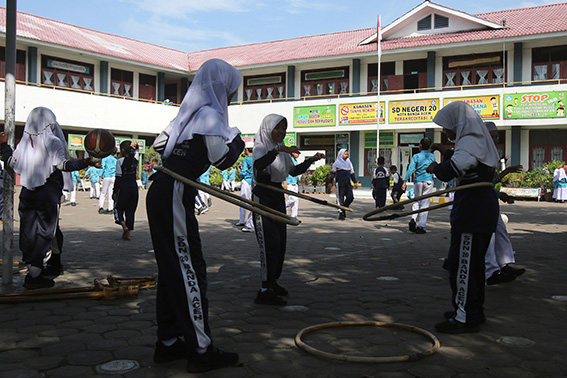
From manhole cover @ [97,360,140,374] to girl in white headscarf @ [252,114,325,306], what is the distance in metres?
1.66

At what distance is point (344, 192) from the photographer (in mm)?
13578

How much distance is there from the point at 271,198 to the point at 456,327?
2004mm

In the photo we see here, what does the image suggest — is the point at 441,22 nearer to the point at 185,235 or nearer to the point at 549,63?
the point at 549,63

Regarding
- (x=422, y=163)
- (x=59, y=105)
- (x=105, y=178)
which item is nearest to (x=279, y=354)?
(x=422, y=163)

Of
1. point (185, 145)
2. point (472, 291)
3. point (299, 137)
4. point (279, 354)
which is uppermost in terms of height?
point (299, 137)

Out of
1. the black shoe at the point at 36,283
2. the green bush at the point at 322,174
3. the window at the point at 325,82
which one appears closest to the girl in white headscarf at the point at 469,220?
the black shoe at the point at 36,283

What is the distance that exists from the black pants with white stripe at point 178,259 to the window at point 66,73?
29.6 m

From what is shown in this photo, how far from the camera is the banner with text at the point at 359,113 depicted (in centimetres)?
2908

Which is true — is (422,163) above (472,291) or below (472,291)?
above

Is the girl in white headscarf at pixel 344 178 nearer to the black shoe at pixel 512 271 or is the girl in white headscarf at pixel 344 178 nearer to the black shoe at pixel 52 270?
the black shoe at pixel 512 271

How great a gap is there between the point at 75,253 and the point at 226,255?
2037 mm

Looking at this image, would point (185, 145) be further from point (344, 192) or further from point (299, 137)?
point (299, 137)

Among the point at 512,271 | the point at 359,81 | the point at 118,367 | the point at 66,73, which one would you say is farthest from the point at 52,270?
the point at 66,73

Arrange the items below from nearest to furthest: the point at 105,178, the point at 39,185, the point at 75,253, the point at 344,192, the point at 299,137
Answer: the point at 39,185 → the point at 75,253 → the point at 344,192 → the point at 105,178 → the point at 299,137
